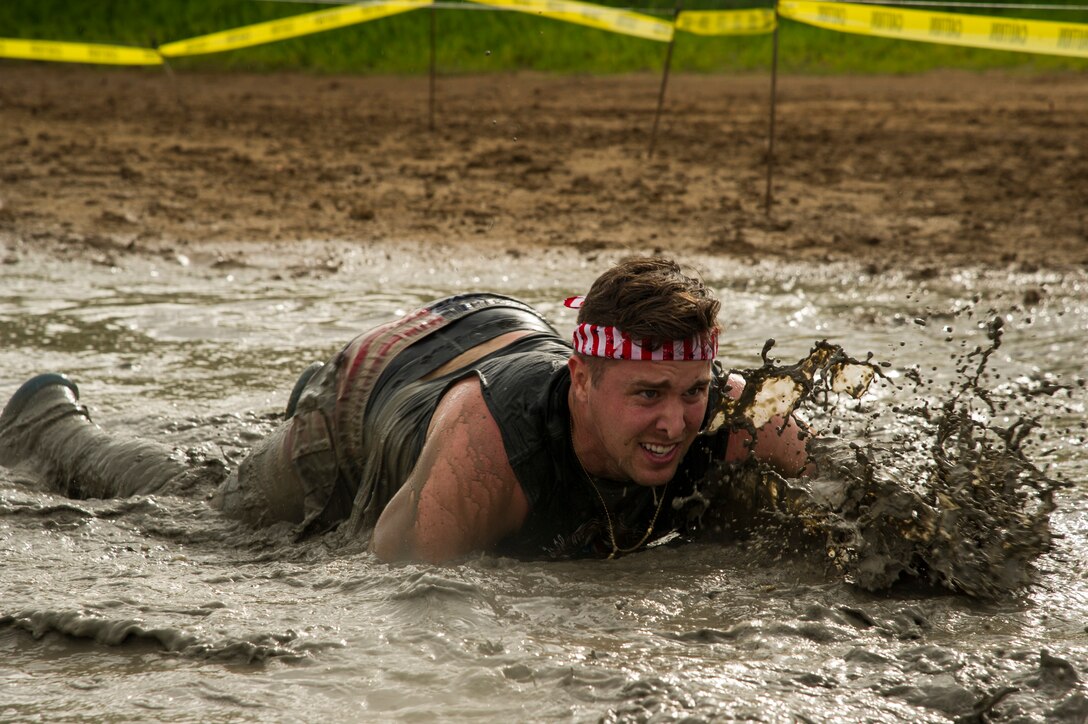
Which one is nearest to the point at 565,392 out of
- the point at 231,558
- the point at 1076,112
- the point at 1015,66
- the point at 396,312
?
the point at 231,558

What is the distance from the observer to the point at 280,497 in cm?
490

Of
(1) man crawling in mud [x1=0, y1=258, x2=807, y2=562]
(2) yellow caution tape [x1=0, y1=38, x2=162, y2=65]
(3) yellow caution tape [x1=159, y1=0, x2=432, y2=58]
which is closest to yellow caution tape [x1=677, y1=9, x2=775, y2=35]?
(3) yellow caution tape [x1=159, y1=0, x2=432, y2=58]

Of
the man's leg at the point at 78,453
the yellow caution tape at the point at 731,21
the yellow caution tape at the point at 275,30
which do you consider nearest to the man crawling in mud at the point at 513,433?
the man's leg at the point at 78,453

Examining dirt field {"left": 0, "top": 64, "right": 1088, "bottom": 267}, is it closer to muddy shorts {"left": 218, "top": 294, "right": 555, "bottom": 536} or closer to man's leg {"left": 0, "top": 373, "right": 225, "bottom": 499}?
man's leg {"left": 0, "top": 373, "right": 225, "bottom": 499}

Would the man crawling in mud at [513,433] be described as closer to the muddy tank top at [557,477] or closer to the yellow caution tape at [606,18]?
the muddy tank top at [557,477]

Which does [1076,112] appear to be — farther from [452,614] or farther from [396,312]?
[452,614]

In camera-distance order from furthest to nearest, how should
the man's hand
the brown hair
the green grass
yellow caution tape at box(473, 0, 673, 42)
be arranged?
1. the green grass
2. yellow caution tape at box(473, 0, 673, 42)
3. the man's hand
4. the brown hair

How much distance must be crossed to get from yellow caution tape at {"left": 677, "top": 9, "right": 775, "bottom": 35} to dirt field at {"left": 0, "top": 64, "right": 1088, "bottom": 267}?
987mm

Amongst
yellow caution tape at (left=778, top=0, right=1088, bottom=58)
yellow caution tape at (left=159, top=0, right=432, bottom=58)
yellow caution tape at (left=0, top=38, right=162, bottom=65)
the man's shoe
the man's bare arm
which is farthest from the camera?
yellow caution tape at (left=0, top=38, right=162, bottom=65)

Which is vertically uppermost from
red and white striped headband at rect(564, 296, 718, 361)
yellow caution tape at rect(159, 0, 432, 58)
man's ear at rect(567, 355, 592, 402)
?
yellow caution tape at rect(159, 0, 432, 58)

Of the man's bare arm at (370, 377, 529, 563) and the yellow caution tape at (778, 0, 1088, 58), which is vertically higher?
the yellow caution tape at (778, 0, 1088, 58)

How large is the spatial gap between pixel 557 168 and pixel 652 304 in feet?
29.7

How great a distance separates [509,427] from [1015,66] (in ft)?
58.0

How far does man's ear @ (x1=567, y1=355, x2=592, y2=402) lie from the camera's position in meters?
4.03
